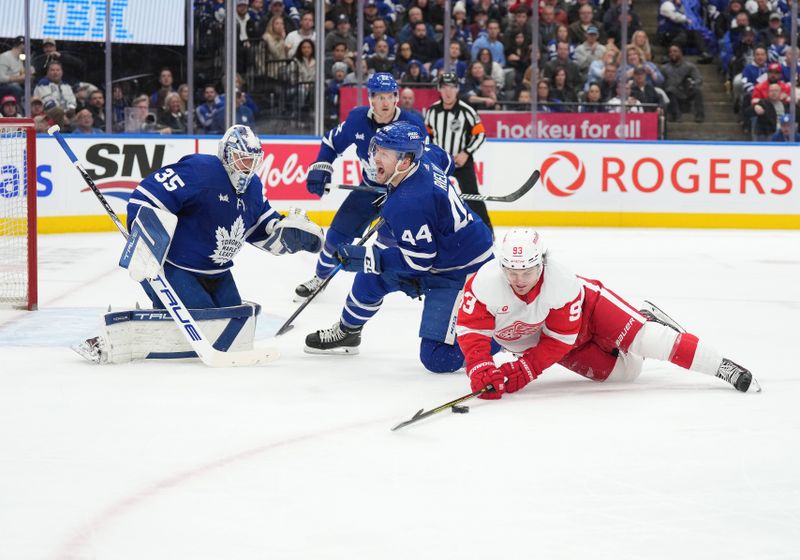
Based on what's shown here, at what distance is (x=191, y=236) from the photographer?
13.5ft

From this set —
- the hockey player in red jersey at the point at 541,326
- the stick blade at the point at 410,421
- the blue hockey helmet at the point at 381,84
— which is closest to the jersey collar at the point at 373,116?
the blue hockey helmet at the point at 381,84

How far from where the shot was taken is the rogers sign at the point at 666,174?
9797 millimetres

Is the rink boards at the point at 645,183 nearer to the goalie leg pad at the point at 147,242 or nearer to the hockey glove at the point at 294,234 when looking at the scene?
the hockey glove at the point at 294,234

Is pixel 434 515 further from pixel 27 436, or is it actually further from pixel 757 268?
pixel 757 268

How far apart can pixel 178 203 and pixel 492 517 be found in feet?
6.43

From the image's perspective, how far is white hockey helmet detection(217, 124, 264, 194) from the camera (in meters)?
4.03

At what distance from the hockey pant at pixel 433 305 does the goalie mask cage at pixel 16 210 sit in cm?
190

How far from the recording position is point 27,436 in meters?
3.07

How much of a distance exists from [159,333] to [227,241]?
0.39 meters

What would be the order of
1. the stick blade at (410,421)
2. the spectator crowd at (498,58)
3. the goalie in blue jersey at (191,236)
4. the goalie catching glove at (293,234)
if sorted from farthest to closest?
1. the spectator crowd at (498,58)
2. the goalie catching glove at (293,234)
3. the goalie in blue jersey at (191,236)
4. the stick blade at (410,421)

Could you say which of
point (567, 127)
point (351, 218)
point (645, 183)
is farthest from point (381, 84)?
point (645, 183)

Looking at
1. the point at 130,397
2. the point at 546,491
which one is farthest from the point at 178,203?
the point at 546,491

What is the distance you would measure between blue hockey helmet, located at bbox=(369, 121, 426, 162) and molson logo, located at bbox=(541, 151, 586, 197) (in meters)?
6.07

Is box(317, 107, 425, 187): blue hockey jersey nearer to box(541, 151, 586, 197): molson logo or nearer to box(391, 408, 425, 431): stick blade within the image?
box(391, 408, 425, 431): stick blade
